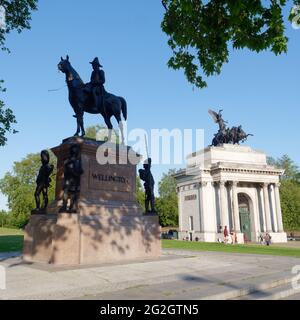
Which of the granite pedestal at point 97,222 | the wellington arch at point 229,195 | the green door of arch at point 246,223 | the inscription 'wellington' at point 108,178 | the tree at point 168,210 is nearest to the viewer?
the granite pedestal at point 97,222

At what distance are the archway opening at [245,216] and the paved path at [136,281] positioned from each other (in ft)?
146

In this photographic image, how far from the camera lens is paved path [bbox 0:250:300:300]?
6.85 m

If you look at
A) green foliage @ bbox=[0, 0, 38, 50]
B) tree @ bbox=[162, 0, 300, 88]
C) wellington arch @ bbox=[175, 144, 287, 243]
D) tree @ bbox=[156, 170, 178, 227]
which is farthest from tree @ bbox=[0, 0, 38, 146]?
tree @ bbox=[156, 170, 178, 227]

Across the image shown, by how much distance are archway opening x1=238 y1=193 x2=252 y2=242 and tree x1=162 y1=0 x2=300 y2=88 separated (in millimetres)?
46420

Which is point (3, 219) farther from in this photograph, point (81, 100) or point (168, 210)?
point (81, 100)

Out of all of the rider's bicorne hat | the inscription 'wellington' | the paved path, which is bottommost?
the paved path

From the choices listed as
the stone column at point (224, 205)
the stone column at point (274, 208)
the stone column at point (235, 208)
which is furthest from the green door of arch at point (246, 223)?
the stone column at point (224, 205)

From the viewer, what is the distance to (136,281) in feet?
27.4

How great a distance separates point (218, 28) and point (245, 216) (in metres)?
49.4

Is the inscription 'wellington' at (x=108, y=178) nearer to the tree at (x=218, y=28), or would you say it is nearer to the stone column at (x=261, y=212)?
the tree at (x=218, y=28)

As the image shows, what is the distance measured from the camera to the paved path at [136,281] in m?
6.85

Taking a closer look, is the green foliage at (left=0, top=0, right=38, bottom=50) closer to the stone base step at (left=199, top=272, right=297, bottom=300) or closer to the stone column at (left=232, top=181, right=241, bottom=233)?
the stone base step at (left=199, top=272, right=297, bottom=300)

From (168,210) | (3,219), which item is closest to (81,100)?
(168,210)
